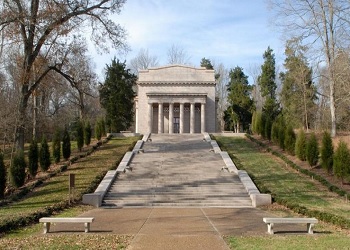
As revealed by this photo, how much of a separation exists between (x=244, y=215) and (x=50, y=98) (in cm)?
4678

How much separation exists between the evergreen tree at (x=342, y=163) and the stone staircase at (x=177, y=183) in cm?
485

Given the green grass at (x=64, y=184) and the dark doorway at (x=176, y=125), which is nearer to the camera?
the green grass at (x=64, y=184)

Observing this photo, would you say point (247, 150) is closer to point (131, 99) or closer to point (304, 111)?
point (304, 111)

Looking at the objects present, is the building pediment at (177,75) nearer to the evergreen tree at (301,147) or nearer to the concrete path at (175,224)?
the evergreen tree at (301,147)

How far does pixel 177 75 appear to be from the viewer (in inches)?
1939

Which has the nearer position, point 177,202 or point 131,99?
point 177,202

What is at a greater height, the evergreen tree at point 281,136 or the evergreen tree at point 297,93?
the evergreen tree at point 297,93

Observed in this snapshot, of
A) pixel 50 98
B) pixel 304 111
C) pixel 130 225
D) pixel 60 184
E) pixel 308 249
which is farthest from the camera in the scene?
pixel 50 98

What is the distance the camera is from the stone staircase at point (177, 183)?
17.0 meters

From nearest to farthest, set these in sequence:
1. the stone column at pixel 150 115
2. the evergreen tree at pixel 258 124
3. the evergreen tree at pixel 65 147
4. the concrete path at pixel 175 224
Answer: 1. the concrete path at pixel 175 224
2. the evergreen tree at pixel 65 147
3. the evergreen tree at pixel 258 124
4. the stone column at pixel 150 115

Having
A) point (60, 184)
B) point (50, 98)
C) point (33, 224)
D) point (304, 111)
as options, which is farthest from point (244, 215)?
point (50, 98)

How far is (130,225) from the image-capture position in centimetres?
1150

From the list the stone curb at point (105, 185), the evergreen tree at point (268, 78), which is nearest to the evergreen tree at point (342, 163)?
the stone curb at point (105, 185)

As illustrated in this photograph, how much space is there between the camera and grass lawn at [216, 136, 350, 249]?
875 centimetres
